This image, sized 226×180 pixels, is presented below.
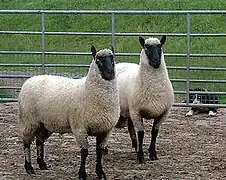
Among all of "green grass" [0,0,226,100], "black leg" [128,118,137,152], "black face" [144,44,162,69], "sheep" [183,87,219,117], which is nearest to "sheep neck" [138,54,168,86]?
"black face" [144,44,162,69]

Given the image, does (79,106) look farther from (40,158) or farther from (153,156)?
(153,156)

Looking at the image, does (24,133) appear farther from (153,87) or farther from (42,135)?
(153,87)

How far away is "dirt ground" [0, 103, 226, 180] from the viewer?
8273mm

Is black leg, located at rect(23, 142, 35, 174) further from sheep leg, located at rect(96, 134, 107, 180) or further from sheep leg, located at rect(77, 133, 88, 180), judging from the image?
sheep leg, located at rect(96, 134, 107, 180)

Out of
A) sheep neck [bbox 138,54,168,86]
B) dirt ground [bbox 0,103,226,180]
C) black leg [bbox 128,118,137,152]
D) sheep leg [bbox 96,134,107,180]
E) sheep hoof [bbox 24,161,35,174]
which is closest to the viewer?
sheep leg [bbox 96,134,107,180]

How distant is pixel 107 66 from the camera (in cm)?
780

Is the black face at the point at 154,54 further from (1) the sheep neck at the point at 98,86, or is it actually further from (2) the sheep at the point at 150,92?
(1) the sheep neck at the point at 98,86

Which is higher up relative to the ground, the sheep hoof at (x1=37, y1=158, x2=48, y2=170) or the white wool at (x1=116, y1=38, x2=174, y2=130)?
the white wool at (x1=116, y1=38, x2=174, y2=130)

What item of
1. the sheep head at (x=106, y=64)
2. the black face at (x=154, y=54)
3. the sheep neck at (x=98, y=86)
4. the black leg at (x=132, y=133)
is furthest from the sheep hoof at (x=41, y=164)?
the black face at (x=154, y=54)

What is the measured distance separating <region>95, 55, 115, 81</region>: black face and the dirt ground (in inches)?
48.9

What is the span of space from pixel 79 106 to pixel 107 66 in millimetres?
583

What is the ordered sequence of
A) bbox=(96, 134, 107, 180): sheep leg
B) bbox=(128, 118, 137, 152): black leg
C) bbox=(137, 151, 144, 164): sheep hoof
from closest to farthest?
bbox=(96, 134, 107, 180): sheep leg < bbox=(137, 151, 144, 164): sheep hoof < bbox=(128, 118, 137, 152): black leg

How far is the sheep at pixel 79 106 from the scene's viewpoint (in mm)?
7824

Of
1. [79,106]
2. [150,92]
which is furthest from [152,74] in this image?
[79,106]
